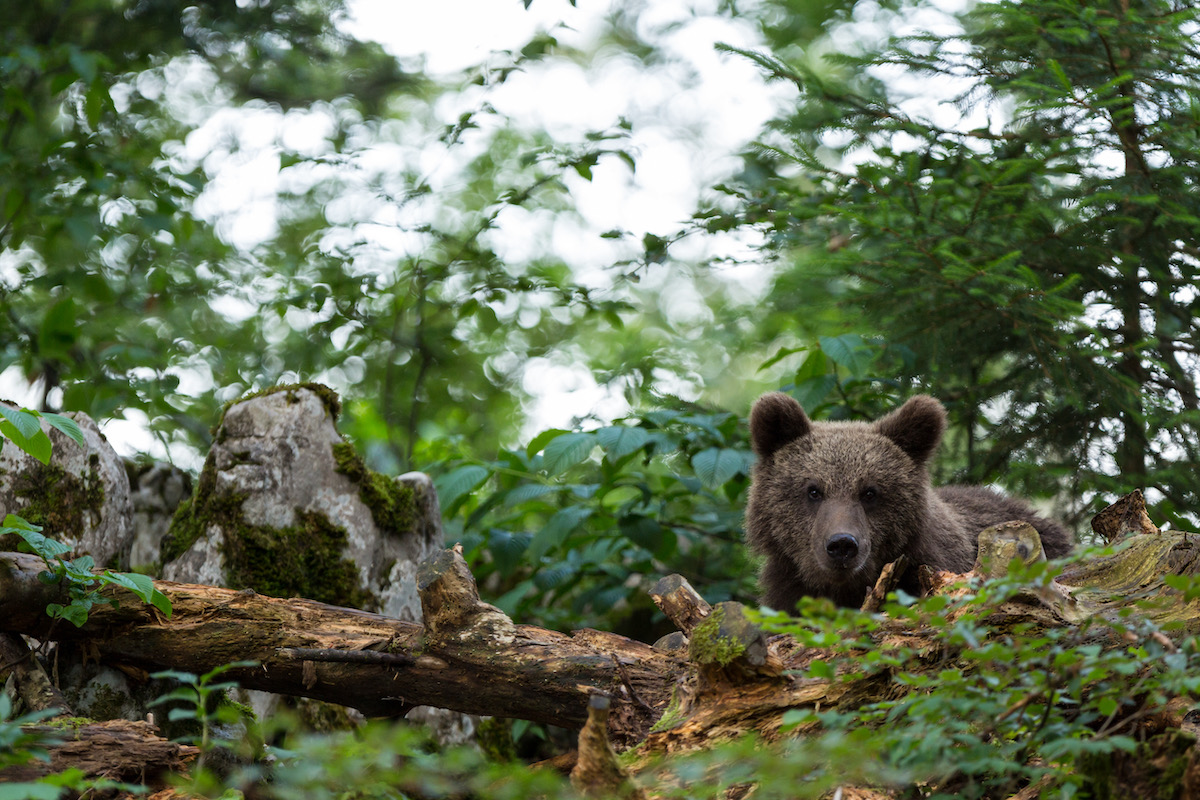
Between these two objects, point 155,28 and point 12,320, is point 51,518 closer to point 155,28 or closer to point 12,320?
point 12,320

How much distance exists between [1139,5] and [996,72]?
962 millimetres

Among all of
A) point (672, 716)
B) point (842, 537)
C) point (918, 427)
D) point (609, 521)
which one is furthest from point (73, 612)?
point (918, 427)

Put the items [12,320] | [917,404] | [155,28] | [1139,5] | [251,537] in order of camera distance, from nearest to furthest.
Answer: [251,537] → [917,404] → [1139,5] → [12,320] → [155,28]

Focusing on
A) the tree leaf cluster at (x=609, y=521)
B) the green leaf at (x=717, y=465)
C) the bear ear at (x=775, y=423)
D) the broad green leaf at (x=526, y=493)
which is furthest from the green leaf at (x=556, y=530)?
the bear ear at (x=775, y=423)

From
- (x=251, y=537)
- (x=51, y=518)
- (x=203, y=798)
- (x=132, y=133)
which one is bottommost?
(x=203, y=798)

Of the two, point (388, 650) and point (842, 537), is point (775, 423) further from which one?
point (388, 650)

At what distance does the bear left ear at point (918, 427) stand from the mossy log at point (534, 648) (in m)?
1.27

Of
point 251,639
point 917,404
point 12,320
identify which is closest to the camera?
point 251,639

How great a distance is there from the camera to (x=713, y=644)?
112 inches

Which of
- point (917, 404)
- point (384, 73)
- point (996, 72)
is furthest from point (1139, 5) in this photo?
point (384, 73)

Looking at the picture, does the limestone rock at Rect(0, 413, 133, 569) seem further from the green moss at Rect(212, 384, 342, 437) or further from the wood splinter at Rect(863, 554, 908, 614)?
the wood splinter at Rect(863, 554, 908, 614)

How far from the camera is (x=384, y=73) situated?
10.5m

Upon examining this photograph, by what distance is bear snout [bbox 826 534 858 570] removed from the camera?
4.48 meters

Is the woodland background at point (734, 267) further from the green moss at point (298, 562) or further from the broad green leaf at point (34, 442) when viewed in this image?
the broad green leaf at point (34, 442)
